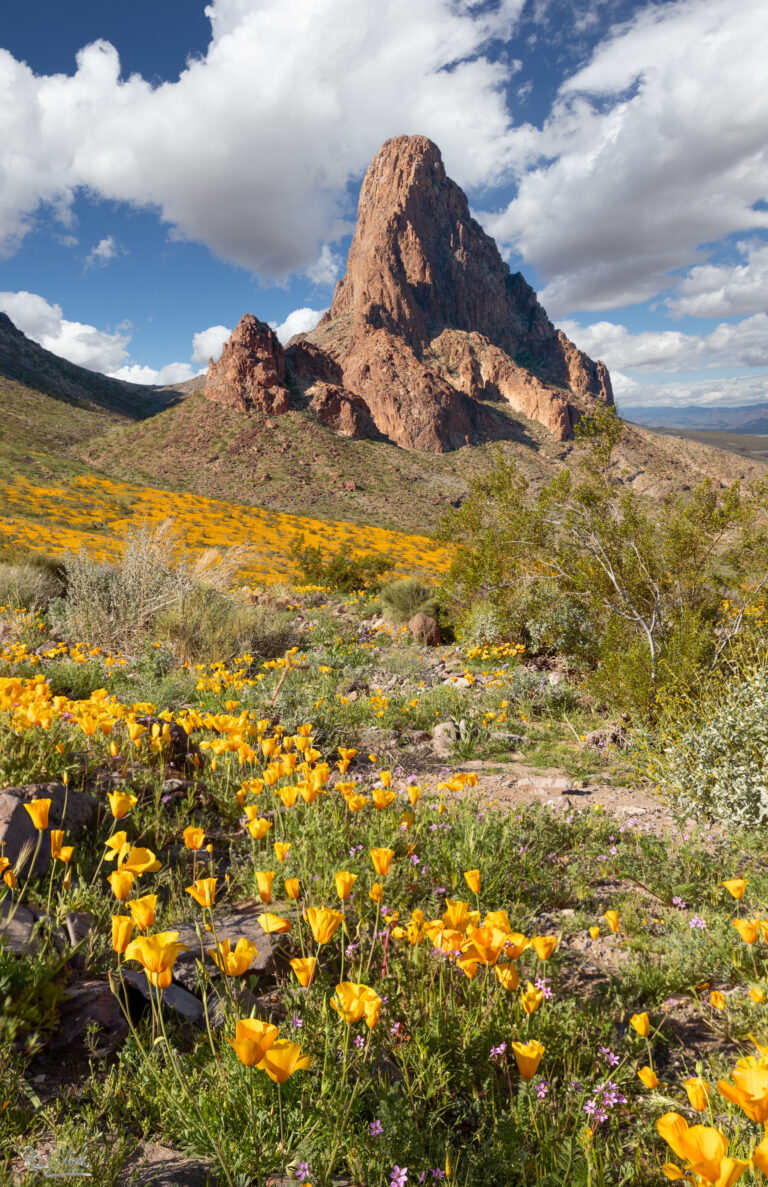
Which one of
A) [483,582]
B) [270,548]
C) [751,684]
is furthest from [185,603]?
[270,548]

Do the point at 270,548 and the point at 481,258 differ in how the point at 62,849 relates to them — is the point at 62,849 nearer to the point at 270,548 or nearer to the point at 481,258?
→ the point at 270,548

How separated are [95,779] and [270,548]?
1812 centimetres

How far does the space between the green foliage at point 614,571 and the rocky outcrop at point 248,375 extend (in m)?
62.5

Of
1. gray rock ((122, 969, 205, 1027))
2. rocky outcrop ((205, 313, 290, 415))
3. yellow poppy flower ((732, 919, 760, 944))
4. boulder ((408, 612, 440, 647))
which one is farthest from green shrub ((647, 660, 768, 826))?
rocky outcrop ((205, 313, 290, 415))

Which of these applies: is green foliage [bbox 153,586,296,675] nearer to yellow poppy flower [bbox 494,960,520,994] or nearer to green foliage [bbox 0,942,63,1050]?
green foliage [bbox 0,942,63,1050]

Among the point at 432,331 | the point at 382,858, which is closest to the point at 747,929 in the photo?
the point at 382,858

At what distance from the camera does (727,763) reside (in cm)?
364

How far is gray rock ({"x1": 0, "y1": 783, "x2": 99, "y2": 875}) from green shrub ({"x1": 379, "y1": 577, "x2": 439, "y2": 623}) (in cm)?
729

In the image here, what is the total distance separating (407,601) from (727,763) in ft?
23.7

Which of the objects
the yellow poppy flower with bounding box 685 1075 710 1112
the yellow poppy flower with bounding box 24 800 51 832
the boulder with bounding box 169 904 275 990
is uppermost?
the yellow poppy flower with bounding box 24 800 51 832

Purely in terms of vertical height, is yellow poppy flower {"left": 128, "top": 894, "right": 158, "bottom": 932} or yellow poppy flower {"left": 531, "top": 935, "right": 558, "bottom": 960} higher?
yellow poppy flower {"left": 128, "top": 894, "right": 158, "bottom": 932}

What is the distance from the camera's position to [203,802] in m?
3.46

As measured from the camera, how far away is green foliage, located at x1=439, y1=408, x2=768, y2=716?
5.43 meters

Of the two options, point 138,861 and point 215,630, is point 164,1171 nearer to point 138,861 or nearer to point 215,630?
point 138,861
